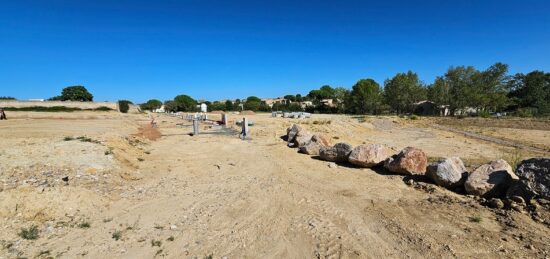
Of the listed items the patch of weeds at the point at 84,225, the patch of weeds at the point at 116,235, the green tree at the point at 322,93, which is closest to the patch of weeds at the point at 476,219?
the patch of weeds at the point at 116,235

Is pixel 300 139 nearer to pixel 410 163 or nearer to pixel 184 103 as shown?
pixel 410 163

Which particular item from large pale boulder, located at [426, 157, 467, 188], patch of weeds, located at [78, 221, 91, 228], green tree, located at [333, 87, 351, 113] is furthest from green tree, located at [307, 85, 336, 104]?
patch of weeds, located at [78, 221, 91, 228]

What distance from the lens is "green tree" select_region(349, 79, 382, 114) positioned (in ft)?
216

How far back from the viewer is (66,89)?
8725cm

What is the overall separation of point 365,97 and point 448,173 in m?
61.6

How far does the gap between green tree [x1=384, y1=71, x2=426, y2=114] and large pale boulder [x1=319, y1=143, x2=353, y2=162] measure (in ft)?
192

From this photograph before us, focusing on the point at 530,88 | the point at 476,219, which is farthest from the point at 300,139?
the point at 530,88

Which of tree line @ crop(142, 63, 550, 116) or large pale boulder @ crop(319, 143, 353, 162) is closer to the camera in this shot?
large pale boulder @ crop(319, 143, 353, 162)

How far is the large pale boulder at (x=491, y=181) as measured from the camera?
6.09m

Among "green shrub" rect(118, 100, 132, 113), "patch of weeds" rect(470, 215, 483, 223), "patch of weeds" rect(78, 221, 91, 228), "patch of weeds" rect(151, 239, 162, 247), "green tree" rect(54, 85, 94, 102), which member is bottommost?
"patch of weeds" rect(151, 239, 162, 247)

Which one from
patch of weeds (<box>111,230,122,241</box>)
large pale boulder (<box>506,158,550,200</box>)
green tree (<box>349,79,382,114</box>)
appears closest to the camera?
patch of weeds (<box>111,230,122,241</box>)

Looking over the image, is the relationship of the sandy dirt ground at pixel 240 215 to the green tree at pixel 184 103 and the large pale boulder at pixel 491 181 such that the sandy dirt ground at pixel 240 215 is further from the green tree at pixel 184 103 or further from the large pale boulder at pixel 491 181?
the green tree at pixel 184 103

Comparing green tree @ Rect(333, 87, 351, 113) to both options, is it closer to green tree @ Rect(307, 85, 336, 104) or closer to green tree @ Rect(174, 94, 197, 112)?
green tree @ Rect(307, 85, 336, 104)

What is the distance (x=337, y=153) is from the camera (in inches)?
403
